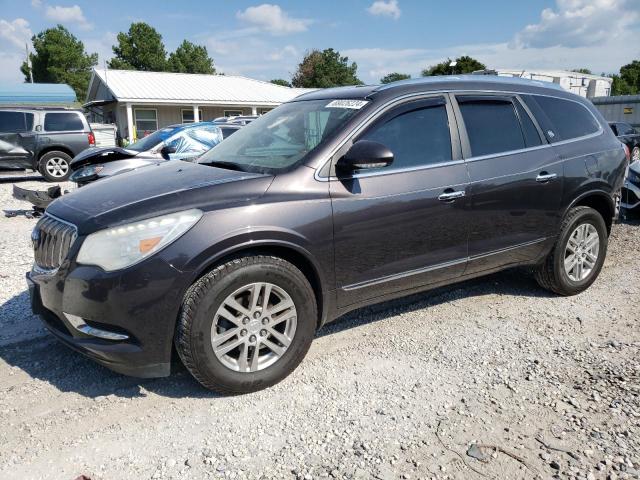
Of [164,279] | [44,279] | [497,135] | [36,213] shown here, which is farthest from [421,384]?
[36,213]

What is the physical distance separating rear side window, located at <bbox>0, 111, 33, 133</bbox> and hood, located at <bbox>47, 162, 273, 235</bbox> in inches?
480

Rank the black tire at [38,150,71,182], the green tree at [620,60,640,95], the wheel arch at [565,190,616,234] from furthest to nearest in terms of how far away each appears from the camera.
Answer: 1. the green tree at [620,60,640,95]
2. the black tire at [38,150,71,182]
3. the wheel arch at [565,190,616,234]

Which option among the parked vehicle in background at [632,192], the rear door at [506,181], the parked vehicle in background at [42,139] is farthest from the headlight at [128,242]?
the parked vehicle in background at [42,139]

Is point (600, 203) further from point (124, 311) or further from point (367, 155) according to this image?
point (124, 311)

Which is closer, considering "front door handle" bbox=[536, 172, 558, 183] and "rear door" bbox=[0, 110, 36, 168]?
"front door handle" bbox=[536, 172, 558, 183]

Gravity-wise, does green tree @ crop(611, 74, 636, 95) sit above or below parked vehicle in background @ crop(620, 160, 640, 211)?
above

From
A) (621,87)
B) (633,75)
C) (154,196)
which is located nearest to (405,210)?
(154,196)

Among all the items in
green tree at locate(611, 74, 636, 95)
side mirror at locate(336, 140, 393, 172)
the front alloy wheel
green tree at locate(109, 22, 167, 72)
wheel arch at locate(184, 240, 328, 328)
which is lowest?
the front alloy wheel

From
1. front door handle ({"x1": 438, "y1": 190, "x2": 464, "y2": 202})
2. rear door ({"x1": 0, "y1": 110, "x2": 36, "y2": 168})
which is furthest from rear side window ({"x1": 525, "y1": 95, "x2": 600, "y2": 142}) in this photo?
rear door ({"x1": 0, "y1": 110, "x2": 36, "y2": 168})

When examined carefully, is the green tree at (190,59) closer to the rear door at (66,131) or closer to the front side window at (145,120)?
the front side window at (145,120)

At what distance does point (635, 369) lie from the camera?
342cm

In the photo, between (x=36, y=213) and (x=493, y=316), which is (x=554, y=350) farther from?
(x=36, y=213)

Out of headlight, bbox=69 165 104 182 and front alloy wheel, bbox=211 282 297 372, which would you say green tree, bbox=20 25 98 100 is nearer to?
headlight, bbox=69 165 104 182

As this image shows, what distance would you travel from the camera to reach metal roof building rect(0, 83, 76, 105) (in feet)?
115
